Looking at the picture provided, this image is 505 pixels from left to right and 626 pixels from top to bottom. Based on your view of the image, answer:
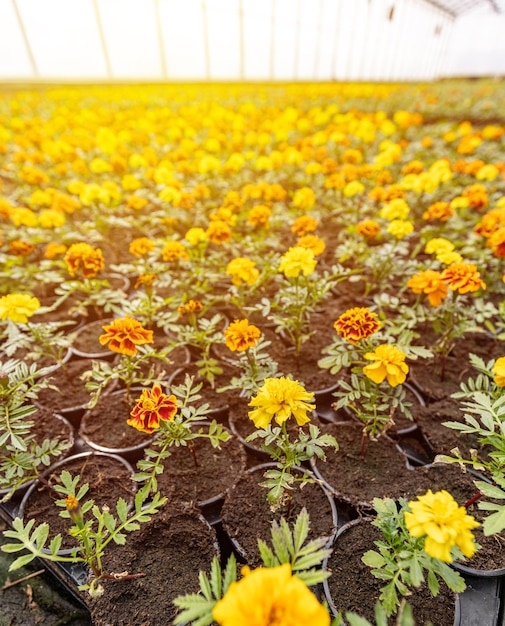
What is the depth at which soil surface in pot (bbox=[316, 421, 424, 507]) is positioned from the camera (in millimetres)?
1413

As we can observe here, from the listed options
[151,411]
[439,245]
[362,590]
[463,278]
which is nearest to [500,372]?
[463,278]

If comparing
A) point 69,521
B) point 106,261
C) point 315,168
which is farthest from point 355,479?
point 315,168

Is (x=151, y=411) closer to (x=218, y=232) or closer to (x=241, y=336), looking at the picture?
(x=241, y=336)

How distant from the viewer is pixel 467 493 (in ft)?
4.63

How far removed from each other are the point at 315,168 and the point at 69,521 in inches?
115

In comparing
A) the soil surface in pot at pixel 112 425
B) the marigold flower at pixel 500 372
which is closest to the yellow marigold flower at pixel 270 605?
the marigold flower at pixel 500 372

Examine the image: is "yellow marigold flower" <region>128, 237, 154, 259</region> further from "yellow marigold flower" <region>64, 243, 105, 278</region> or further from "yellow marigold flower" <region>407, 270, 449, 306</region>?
"yellow marigold flower" <region>407, 270, 449, 306</region>

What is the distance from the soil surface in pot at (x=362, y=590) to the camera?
112 cm

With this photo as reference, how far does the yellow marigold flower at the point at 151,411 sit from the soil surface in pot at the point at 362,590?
0.73m

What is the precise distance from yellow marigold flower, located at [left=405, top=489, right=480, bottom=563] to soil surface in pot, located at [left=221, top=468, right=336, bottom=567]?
579 mm

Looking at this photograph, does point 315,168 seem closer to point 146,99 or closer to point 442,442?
point 442,442

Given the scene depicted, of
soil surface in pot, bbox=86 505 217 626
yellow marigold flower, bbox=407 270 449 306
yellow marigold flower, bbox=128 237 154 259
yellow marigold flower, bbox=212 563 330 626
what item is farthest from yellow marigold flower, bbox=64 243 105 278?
yellow marigold flower, bbox=212 563 330 626

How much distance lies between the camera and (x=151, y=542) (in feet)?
4.25

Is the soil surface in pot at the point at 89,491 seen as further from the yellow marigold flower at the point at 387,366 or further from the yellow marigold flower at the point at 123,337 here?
the yellow marigold flower at the point at 387,366
